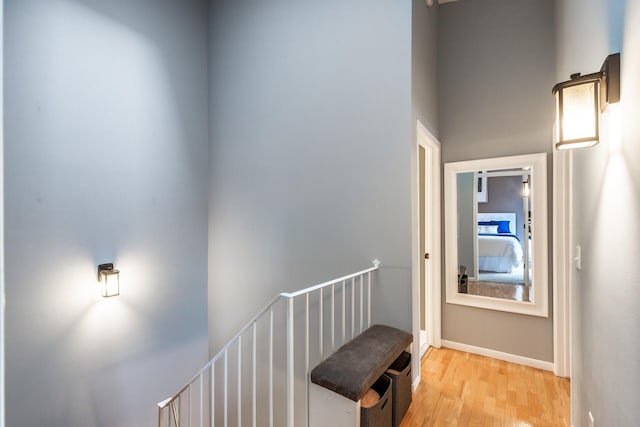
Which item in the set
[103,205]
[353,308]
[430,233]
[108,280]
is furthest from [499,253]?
[103,205]

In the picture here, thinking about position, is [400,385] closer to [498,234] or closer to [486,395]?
[486,395]

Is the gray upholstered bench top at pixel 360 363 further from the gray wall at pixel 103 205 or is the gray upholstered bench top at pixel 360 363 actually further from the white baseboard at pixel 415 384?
the gray wall at pixel 103 205

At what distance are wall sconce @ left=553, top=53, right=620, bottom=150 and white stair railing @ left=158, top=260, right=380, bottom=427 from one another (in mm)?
1394

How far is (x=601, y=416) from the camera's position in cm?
134

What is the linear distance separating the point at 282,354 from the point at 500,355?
197 centimetres

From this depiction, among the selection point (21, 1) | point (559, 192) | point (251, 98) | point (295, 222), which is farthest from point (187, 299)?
Result: point (559, 192)

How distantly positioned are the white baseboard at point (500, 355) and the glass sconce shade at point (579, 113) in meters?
2.27

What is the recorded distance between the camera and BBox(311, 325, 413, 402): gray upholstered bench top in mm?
1679

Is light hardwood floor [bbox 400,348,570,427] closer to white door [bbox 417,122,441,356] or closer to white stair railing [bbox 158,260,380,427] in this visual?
white door [bbox 417,122,441,356]

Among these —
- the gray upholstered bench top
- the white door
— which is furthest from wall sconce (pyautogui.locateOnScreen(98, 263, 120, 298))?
the white door

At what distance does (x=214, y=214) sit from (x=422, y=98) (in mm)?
2375

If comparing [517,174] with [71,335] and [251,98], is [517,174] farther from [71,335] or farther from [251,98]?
[71,335]

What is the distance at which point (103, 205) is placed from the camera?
2.72m

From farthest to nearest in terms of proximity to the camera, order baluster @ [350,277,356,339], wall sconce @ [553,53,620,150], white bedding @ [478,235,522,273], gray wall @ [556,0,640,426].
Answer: white bedding @ [478,235,522,273]
baluster @ [350,277,356,339]
wall sconce @ [553,53,620,150]
gray wall @ [556,0,640,426]
